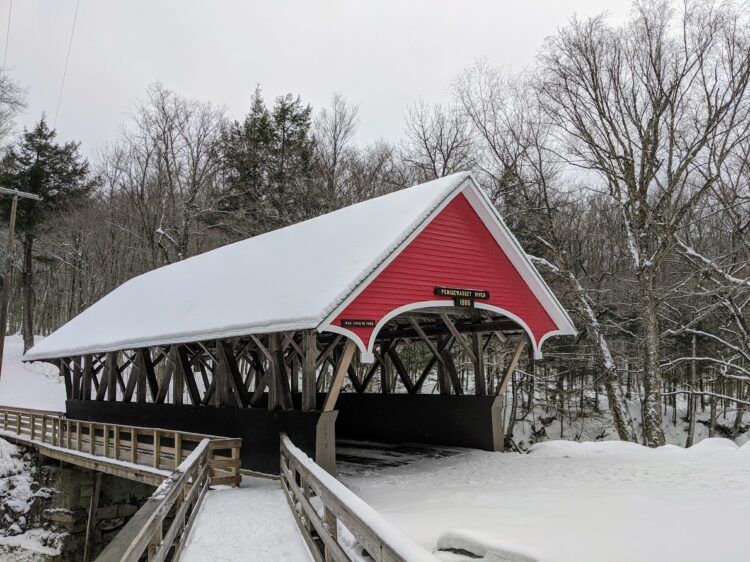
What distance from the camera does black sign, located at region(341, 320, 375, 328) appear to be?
9.42 metres

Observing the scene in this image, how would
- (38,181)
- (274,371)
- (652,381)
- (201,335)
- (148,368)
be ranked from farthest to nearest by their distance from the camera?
(38,181) < (652,381) < (148,368) < (201,335) < (274,371)

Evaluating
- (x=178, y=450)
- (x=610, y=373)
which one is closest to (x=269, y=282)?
(x=178, y=450)

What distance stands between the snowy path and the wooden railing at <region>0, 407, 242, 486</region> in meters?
1.03

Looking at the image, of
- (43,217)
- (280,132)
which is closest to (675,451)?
(280,132)

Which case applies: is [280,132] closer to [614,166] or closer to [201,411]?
[614,166]

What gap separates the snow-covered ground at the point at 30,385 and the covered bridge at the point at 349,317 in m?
14.5

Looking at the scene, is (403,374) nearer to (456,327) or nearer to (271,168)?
(456,327)

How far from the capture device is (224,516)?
24.4ft

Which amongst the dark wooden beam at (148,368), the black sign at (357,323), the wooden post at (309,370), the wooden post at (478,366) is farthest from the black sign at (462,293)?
the dark wooden beam at (148,368)

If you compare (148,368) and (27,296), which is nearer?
(148,368)

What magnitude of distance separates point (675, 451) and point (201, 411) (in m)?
9.64

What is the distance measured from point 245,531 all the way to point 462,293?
6.12 m

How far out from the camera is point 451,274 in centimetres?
1127

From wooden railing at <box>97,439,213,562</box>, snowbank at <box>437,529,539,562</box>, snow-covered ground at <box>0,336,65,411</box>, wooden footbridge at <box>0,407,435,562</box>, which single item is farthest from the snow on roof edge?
snow-covered ground at <box>0,336,65,411</box>
